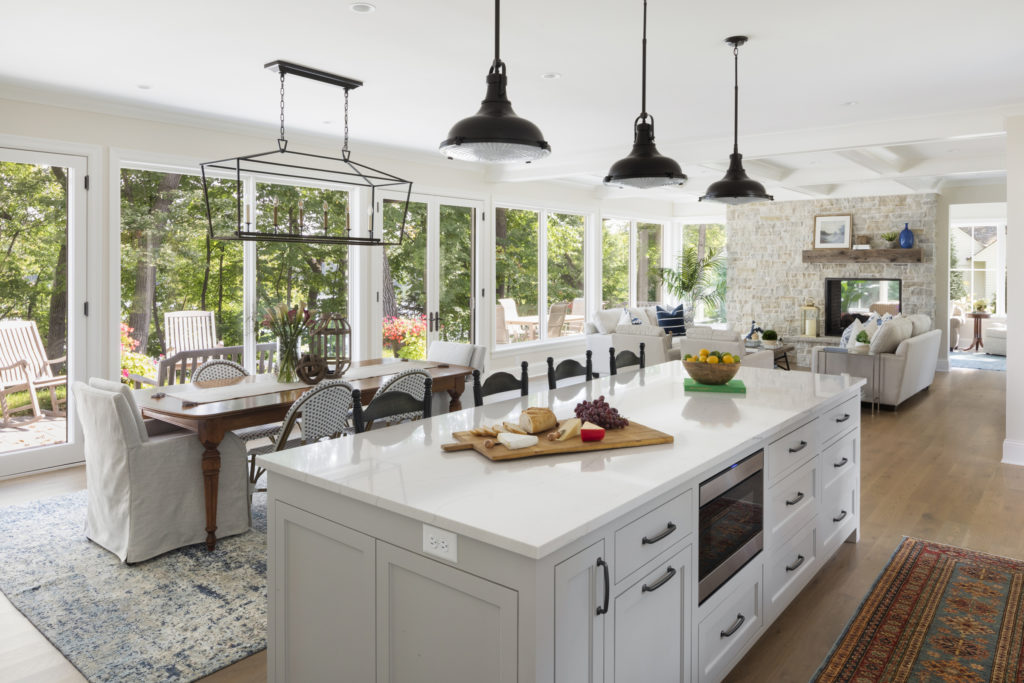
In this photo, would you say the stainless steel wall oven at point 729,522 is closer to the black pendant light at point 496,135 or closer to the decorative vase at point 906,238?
the black pendant light at point 496,135

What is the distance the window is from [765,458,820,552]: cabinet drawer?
1077 cm

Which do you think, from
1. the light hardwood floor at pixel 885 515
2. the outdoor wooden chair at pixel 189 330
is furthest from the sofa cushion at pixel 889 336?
the outdoor wooden chair at pixel 189 330

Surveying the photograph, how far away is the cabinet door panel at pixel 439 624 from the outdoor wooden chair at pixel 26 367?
168 inches

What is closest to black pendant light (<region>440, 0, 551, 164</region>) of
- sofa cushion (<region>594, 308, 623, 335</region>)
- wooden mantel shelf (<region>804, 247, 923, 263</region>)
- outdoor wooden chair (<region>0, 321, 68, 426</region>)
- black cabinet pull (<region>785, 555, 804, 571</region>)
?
black cabinet pull (<region>785, 555, 804, 571</region>)

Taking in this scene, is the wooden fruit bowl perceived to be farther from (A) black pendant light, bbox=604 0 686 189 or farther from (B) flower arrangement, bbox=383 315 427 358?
(B) flower arrangement, bbox=383 315 427 358

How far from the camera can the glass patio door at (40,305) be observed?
469 centimetres

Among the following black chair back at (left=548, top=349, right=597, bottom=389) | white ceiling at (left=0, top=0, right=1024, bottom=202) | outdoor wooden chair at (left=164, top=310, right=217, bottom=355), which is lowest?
black chair back at (left=548, top=349, right=597, bottom=389)

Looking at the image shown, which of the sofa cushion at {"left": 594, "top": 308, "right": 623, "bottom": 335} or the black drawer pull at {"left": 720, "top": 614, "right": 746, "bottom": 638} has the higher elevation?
the sofa cushion at {"left": 594, "top": 308, "right": 623, "bottom": 335}

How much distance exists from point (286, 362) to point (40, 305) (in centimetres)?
204

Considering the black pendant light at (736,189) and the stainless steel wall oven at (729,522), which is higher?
the black pendant light at (736,189)

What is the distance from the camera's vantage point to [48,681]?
2.39 meters

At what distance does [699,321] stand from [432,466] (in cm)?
1081

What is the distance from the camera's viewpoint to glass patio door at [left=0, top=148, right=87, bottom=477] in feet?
15.4

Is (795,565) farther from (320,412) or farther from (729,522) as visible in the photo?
(320,412)
